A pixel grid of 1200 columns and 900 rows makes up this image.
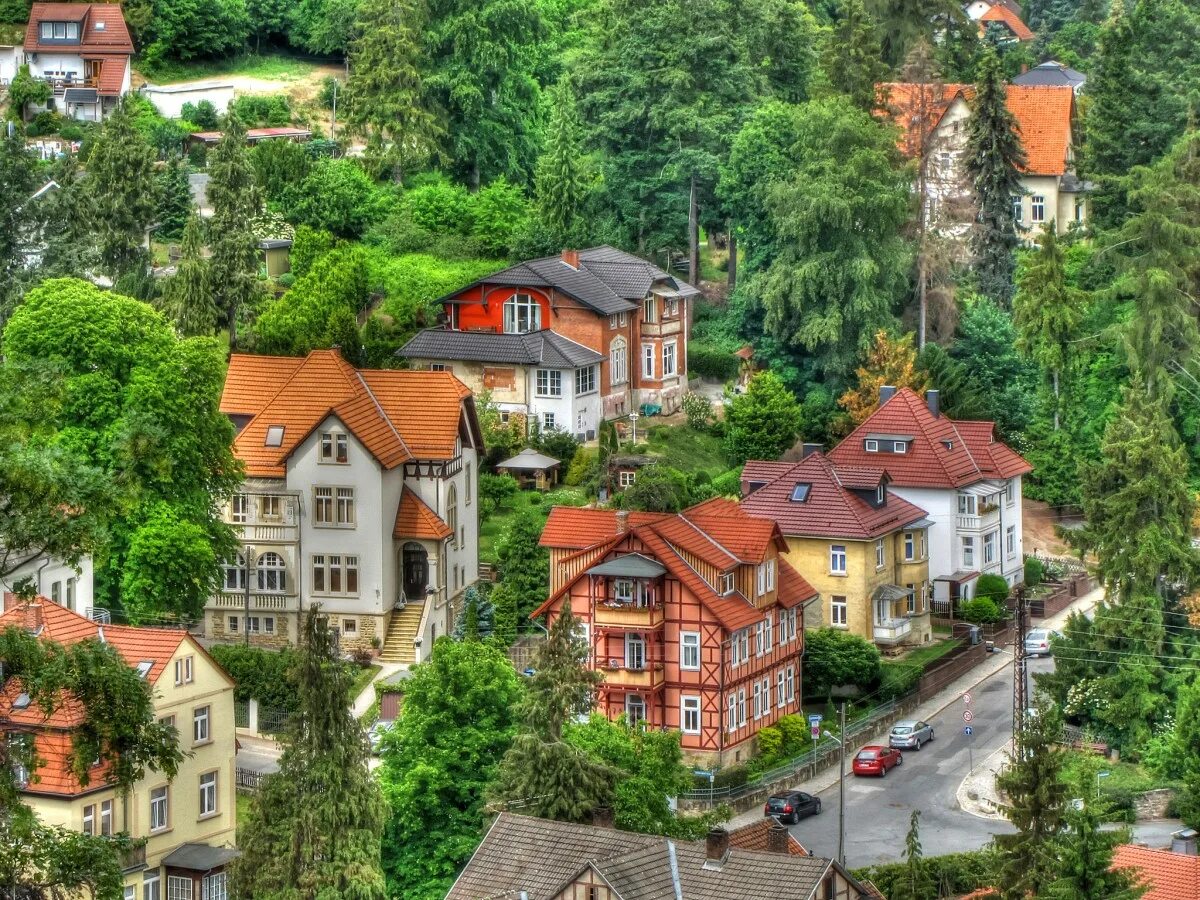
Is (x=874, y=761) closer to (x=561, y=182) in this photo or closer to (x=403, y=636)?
(x=403, y=636)

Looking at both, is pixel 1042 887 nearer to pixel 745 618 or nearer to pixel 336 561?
pixel 745 618

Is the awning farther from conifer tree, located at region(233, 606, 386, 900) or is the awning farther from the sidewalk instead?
the sidewalk

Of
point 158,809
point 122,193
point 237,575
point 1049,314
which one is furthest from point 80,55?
point 158,809

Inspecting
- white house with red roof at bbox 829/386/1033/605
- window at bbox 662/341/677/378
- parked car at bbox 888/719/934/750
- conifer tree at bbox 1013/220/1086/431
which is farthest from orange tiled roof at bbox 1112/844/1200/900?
conifer tree at bbox 1013/220/1086/431

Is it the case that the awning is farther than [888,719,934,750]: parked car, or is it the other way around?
[888,719,934,750]: parked car

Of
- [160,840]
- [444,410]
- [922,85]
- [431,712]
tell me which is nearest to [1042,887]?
[431,712]

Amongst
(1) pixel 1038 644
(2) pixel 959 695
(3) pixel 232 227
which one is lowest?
(2) pixel 959 695
